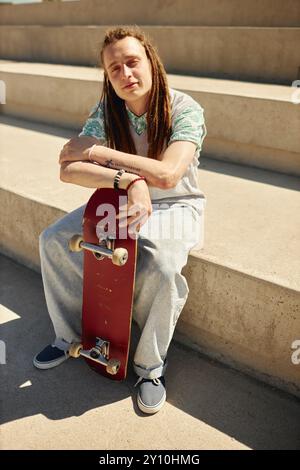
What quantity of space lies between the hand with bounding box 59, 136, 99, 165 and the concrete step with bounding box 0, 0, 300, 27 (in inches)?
147

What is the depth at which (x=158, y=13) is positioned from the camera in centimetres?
548

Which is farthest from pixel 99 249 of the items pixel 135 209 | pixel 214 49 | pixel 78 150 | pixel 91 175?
pixel 214 49

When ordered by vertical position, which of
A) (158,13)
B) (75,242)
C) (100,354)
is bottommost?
(100,354)

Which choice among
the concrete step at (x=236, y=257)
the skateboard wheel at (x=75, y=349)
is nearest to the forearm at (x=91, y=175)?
the concrete step at (x=236, y=257)

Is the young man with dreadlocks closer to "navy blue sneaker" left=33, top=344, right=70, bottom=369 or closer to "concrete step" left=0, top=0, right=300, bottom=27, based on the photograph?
"navy blue sneaker" left=33, top=344, right=70, bottom=369

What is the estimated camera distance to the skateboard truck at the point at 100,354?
1.78 metres

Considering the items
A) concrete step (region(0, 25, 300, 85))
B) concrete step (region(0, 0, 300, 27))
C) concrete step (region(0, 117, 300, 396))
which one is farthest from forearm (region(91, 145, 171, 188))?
concrete step (region(0, 0, 300, 27))

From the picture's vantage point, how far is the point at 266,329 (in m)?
1.80

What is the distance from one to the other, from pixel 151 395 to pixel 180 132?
1265 mm

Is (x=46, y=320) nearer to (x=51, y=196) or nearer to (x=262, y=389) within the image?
(x=51, y=196)

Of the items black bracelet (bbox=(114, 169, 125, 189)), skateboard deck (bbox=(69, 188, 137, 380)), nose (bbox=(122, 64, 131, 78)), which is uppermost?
nose (bbox=(122, 64, 131, 78))

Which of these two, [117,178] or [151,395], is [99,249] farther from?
[151,395]

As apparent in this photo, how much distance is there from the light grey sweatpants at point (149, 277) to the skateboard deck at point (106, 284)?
3.4 inches

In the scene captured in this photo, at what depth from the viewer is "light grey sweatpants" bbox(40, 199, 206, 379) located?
172 centimetres
